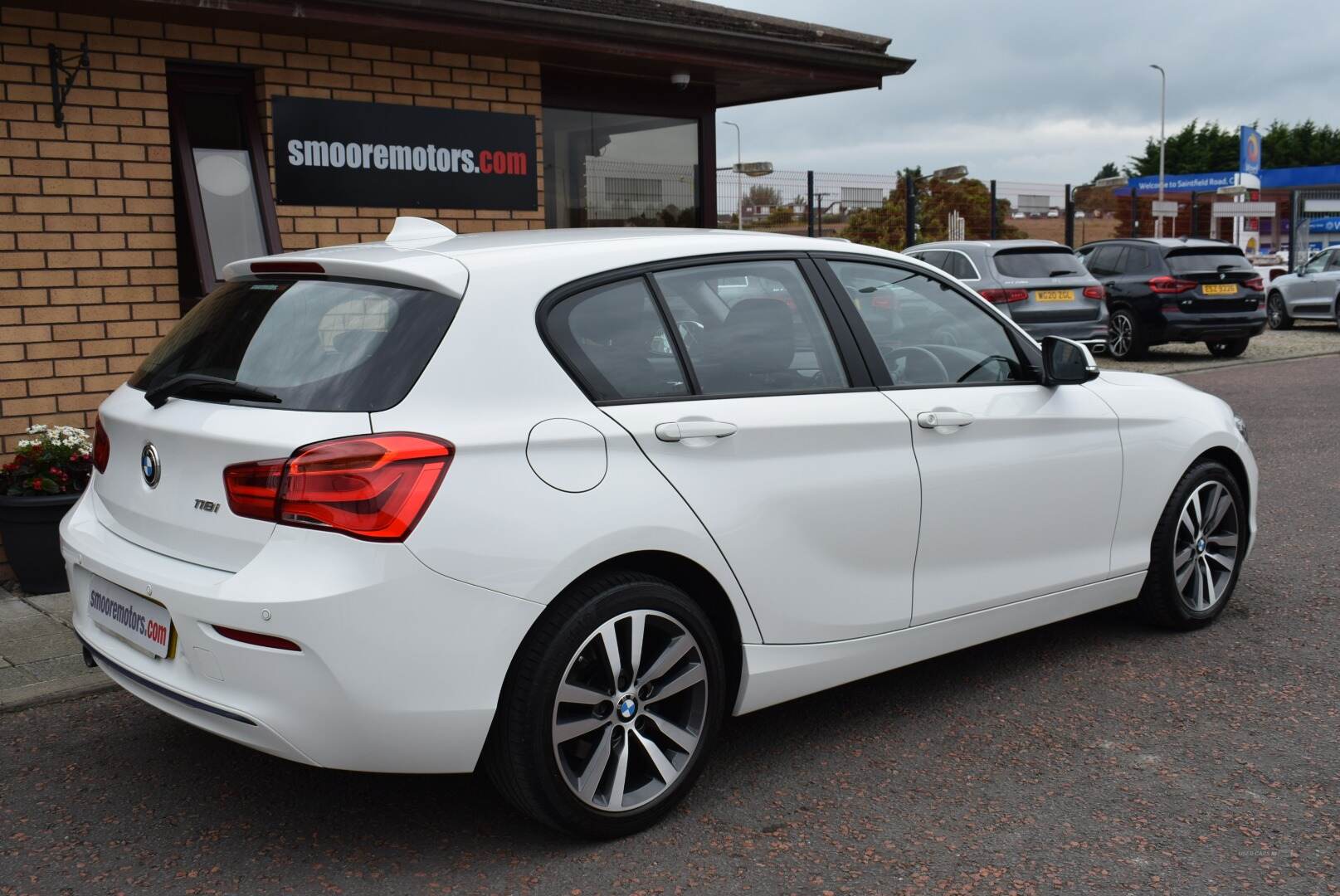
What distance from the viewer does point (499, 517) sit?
3270mm

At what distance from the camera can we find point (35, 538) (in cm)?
619

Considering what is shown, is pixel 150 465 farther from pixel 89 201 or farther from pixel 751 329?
pixel 89 201

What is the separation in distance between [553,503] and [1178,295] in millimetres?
16092

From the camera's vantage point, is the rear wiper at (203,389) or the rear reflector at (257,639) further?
the rear wiper at (203,389)

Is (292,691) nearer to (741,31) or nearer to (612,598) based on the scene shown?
(612,598)

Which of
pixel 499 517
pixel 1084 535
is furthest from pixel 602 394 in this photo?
pixel 1084 535

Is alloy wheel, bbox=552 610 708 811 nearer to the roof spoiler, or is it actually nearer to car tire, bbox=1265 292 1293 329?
the roof spoiler

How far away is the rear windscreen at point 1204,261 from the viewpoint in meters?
17.8

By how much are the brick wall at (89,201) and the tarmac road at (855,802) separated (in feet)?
8.65

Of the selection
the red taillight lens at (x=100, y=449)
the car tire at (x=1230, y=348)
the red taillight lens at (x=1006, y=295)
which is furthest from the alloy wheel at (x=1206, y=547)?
the car tire at (x=1230, y=348)

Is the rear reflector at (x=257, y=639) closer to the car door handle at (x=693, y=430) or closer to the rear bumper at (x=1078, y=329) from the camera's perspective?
the car door handle at (x=693, y=430)

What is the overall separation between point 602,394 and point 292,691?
1088 millimetres

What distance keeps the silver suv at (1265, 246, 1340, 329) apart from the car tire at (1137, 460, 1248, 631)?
20.3 m

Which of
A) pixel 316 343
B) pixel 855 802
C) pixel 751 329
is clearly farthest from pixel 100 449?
pixel 855 802
